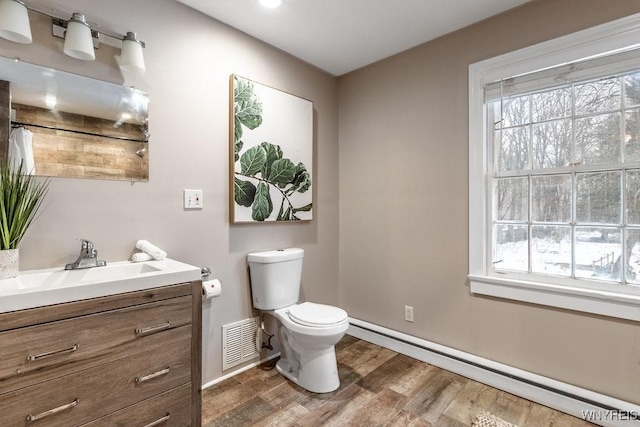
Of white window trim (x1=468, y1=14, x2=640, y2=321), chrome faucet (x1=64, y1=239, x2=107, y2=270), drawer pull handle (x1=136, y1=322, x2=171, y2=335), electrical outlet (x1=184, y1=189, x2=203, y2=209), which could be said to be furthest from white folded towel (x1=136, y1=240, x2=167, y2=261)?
white window trim (x1=468, y1=14, x2=640, y2=321)

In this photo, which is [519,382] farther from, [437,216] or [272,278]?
[272,278]

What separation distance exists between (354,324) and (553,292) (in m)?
1.50

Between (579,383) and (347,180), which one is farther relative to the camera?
(347,180)

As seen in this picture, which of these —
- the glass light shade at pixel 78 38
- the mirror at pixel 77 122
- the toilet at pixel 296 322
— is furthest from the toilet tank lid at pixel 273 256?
the glass light shade at pixel 78 38

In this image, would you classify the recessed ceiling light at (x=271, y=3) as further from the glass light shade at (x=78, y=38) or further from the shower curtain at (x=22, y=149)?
the shower curtain at (x=22, y=149)

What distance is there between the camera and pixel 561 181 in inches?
72.8

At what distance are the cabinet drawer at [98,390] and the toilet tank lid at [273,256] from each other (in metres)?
0.76

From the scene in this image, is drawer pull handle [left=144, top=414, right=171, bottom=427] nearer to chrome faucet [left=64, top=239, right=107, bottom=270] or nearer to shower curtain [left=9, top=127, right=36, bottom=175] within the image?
chrome faucet [left=64, top=239, right=107, bottom=270]

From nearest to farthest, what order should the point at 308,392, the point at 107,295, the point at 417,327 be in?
the point at 107,295
the point at 308,392
the point at 417,327

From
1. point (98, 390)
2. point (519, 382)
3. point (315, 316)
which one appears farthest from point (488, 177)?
point (98, 390)

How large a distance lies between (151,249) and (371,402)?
4.92 ft

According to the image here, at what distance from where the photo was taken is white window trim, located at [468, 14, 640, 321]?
1620 mm

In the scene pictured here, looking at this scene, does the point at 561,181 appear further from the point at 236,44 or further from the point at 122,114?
the point at 122,114

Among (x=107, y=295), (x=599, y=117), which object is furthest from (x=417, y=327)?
(x=107, y=295)
